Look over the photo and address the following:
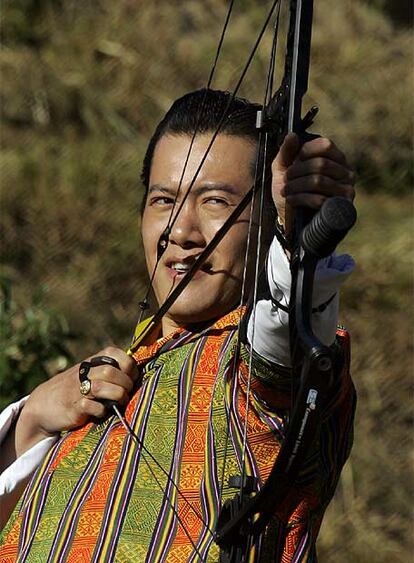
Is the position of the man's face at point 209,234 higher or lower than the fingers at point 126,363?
higher

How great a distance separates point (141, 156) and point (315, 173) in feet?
14.2

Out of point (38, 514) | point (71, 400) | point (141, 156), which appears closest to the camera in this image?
point (38, 514)

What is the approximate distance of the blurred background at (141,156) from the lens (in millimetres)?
4930

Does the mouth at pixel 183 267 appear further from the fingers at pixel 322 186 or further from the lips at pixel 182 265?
the fingers at pixel 322 186

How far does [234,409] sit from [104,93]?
177 inches

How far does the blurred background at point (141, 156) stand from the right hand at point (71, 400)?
2.39m

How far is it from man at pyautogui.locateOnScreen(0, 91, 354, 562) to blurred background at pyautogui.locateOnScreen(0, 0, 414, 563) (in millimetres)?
2503

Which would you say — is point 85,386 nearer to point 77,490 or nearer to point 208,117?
point 77,490

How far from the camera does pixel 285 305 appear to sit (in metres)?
1.57

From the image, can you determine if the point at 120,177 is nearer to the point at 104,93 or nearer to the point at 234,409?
the point at 104,93

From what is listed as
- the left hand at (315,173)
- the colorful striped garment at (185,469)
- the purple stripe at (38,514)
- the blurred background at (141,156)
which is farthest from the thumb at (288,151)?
the blurred background at (141,156)

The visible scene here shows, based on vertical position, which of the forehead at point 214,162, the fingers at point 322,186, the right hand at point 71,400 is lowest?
the right hand at point 71,400

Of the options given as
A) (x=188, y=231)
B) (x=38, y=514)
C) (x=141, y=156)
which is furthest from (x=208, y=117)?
(x=141, y=156)

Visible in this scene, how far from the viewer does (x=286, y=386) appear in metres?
1.65
